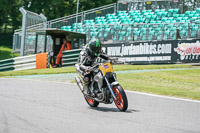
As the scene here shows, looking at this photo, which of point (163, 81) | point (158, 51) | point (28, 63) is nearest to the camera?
point (163, 81)

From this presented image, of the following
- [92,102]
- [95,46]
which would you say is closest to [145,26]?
[92,102]

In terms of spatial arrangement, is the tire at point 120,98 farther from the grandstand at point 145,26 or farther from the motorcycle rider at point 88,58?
the grandstand at point 145,26

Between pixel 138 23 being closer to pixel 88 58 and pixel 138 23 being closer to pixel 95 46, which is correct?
pixel 88 58

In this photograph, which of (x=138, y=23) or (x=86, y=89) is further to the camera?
(x=138, y=23)

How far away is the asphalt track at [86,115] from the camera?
6059 millimetres

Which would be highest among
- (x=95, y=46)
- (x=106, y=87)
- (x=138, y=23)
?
(x=138, y=23)

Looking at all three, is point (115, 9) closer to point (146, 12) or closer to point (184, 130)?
point (146, 12)

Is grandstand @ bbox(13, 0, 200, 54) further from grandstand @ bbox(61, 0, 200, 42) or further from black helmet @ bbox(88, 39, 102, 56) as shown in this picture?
black helmet @ bbox(88, 39, 102, 56)

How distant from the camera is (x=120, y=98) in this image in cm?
757

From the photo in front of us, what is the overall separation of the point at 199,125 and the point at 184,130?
560mm

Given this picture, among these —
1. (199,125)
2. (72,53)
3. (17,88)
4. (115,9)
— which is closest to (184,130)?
(199,125)

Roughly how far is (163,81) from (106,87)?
7.34 metres

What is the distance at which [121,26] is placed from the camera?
23.6 m

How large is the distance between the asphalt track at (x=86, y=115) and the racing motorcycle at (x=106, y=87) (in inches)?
9.0
